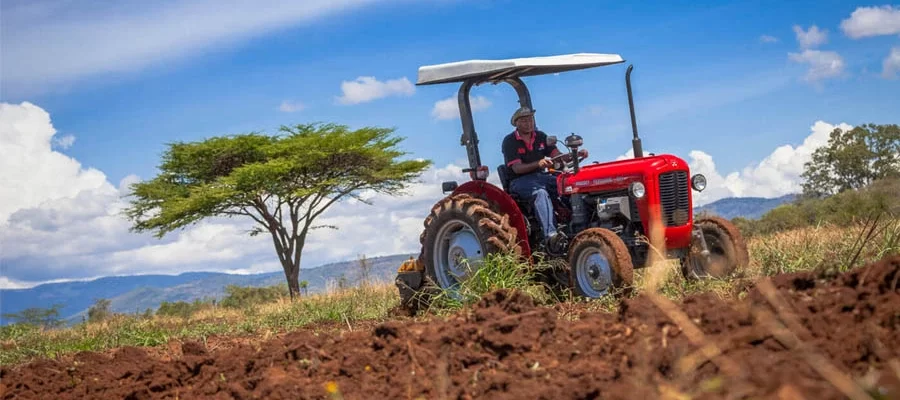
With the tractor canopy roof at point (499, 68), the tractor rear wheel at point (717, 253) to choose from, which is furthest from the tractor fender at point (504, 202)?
the tractor rear wheel at point (717, 253)

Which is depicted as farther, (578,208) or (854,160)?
(854,160)

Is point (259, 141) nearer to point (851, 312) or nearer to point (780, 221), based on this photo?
point (780, 221)

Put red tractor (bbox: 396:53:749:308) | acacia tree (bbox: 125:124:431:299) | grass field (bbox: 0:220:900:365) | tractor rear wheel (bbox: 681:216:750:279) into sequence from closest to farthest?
1. grass field (bbox: 0:220:900:365)
2. red tractor (bbox: 396:53:749:308)
3. tractor rear wheel (bbox: 681:216:750:279)
4. acacia tree (bbox: 125:124:431:299)

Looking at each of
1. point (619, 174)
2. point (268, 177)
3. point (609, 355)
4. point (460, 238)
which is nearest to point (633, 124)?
point (619, 174)

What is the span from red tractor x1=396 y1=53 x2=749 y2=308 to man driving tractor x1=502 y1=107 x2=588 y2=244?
0.40ft

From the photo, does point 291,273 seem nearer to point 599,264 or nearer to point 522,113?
point 522,113

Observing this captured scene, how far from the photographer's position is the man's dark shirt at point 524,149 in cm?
962

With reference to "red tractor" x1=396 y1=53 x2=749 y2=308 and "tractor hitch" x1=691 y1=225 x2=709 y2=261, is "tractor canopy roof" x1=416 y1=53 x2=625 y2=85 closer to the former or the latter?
"red tractor" x1=396 y1=53 x2=749 y2=308

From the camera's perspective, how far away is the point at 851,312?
403 cm

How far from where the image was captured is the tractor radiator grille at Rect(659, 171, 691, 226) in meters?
9.49

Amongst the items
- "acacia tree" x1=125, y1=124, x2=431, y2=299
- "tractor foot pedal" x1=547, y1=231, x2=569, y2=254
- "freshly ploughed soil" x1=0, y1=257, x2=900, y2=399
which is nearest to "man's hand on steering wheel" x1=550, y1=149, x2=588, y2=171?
"tractor foot pedal" x1=547, y1=231, x2=569, y2=254

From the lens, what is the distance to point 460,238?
9961 millimetres

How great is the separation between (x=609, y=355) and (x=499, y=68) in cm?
562

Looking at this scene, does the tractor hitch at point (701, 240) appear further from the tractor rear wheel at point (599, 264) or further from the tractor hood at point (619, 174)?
the tractor rear wheel at point (599, 264)
